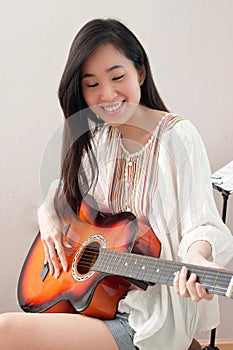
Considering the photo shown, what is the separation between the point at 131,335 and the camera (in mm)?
1278

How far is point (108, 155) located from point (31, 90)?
44 cm

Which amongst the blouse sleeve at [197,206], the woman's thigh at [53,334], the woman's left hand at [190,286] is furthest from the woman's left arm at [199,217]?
the woman's thigh at [53,334]

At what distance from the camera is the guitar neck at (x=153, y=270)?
39.5 inches

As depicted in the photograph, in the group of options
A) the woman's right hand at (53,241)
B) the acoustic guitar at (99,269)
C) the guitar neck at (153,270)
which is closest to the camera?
the guitar neck at (153,270)

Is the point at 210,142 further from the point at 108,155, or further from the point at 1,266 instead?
the point at 1,266

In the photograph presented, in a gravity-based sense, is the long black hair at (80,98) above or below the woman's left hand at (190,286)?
above

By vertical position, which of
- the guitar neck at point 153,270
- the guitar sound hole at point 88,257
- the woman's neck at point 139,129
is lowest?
the guitar sound hole at point 88,257

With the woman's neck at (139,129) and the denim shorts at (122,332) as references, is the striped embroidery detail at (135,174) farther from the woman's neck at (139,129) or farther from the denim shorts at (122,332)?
the denim shorts at (122,332)

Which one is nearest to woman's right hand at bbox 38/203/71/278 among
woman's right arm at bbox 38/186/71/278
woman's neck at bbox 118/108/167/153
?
woman's right arm at bbox 38/186/71/278

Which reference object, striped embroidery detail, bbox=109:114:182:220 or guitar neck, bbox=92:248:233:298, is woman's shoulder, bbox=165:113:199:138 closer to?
Result: striped embroidery detail, bbox=109:114:182:220

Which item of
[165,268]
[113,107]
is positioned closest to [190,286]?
[165,268]

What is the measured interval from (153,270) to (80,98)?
0.44 meters

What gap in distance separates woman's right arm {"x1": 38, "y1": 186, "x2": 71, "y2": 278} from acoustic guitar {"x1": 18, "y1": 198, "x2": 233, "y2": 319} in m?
0.02

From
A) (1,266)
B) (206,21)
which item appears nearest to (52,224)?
(1,266)
